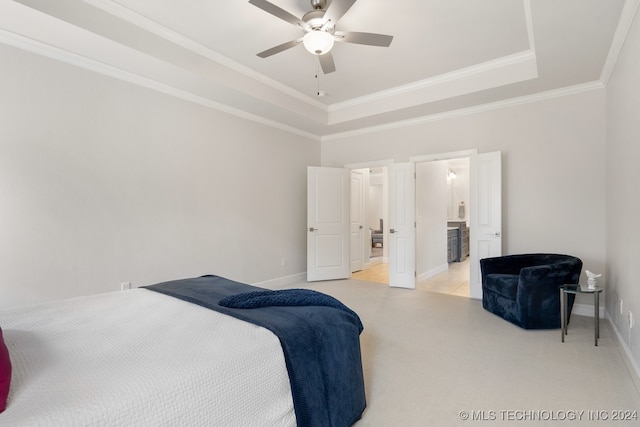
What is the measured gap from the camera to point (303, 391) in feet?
4.75

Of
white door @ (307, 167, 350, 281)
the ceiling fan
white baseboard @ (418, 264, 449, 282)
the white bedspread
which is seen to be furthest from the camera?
white baseboard @ (418, 264, 449, 282)

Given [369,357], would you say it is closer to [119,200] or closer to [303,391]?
[303,391]

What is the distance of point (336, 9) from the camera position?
2.30 metres

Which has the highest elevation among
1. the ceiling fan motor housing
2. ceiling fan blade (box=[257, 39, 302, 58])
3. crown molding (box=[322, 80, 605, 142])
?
the ceiling fan motor housing

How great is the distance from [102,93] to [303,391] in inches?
137

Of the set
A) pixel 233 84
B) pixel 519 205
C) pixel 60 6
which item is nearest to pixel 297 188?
pixel 233 84

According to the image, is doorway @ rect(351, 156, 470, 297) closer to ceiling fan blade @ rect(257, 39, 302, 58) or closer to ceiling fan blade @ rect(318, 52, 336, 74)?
ceiling fan blade @ rect(318, 52, 336, 74)

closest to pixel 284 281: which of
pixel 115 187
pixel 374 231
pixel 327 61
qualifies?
pixel 115 187

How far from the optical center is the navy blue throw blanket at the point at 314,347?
1.46m

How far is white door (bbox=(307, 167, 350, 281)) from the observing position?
18.4ft

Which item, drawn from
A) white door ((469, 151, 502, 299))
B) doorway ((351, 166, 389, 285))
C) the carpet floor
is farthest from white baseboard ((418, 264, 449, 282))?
the carpet floor

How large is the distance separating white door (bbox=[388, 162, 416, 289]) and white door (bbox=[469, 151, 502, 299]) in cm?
93

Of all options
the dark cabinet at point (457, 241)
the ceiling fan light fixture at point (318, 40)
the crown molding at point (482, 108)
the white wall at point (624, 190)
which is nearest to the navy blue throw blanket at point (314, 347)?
the ceiling fan light fixture at point (318, 40)

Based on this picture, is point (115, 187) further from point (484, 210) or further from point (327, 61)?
point (484, 210)
